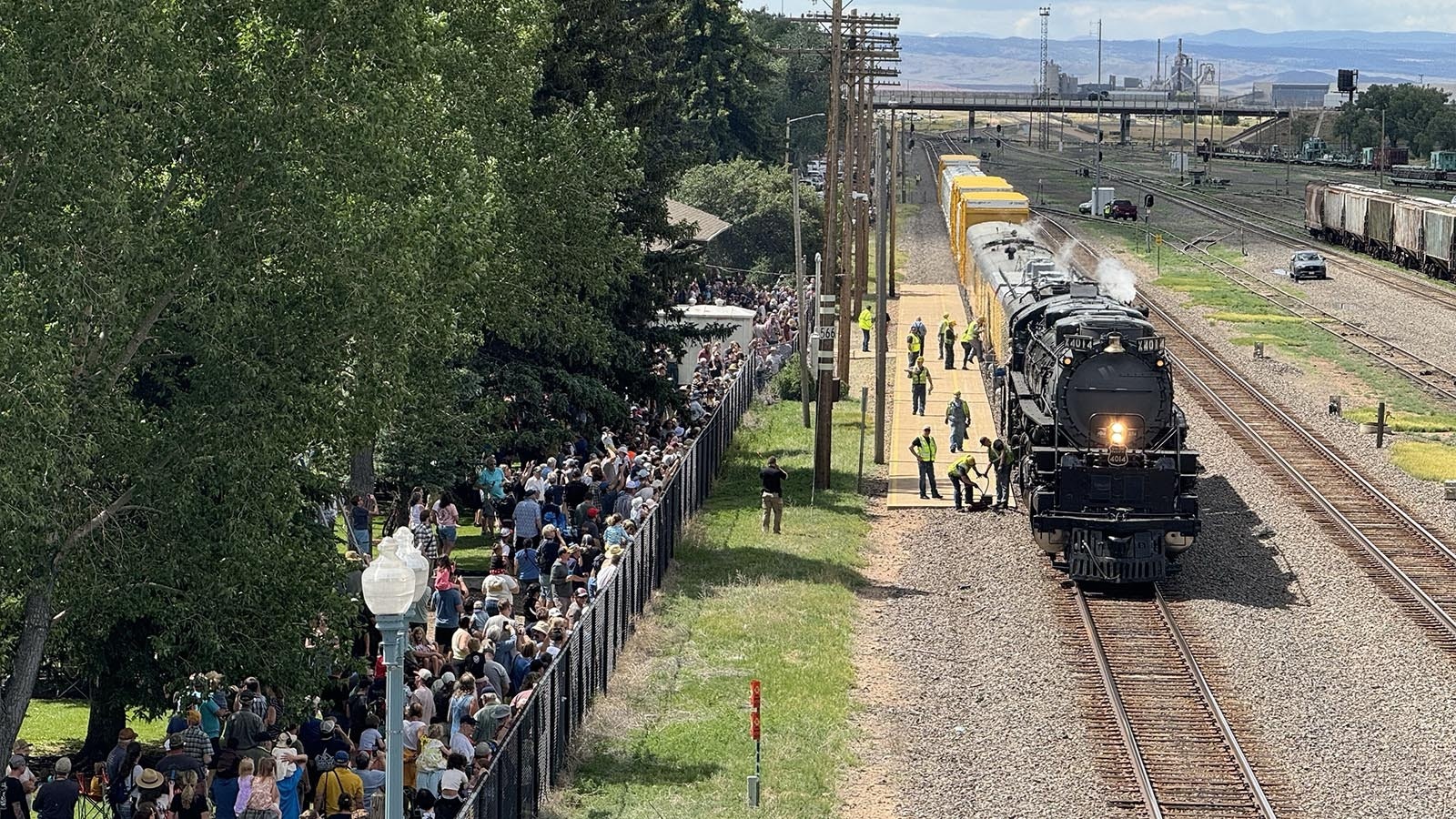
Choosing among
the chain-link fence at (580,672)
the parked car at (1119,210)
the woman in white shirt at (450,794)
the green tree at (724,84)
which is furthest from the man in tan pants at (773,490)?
the parked car at (1119,210)

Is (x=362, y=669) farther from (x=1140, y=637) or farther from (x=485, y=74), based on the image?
(x=485, y=74)

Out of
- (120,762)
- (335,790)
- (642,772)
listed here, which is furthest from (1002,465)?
(120,762)

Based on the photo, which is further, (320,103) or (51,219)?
(320,103)

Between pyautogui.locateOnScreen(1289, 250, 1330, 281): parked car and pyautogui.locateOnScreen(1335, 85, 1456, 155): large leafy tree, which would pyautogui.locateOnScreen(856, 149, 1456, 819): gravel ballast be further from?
pyautogui.locateOnScreen(1335, 85, 1456, 155): large leafy tree

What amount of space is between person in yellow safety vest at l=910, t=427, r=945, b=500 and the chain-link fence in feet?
13.7

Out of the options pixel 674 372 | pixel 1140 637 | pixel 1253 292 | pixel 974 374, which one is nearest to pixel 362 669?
pixel 1140 637

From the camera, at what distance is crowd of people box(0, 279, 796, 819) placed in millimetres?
17266

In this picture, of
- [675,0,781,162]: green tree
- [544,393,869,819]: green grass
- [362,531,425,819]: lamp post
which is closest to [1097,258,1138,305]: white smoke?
[544,393,869,819]: green grass

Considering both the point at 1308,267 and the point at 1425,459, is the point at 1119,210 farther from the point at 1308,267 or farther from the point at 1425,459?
the point at 1425,459

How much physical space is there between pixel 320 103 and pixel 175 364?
11.5 ft

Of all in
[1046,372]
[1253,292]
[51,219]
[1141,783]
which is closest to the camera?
[51,219]

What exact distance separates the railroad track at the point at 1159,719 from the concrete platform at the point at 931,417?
9.24 metres

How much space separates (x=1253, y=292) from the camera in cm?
7444

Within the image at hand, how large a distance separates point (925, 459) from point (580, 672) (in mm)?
15060
